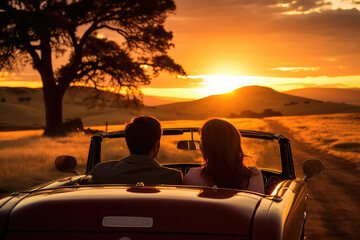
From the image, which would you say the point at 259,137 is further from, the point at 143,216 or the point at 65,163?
the point at 143,216

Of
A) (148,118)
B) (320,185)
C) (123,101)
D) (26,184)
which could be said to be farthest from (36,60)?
(148,118)

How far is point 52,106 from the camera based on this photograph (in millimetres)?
27672

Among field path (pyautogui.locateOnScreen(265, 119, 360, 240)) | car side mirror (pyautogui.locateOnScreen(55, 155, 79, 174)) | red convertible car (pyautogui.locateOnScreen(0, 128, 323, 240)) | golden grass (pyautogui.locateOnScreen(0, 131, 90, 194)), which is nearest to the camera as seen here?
red convertible car (pyautogui.locateOnScreen(0, 128, 323, 240))

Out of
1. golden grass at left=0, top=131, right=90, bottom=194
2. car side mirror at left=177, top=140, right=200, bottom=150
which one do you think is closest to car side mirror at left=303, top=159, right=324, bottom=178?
car side mirror at left=177, top=140, right=200, bottom=150

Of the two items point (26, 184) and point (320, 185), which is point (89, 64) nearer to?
point (26, 184)

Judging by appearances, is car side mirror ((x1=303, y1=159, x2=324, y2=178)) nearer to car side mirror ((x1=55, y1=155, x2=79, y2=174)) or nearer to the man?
the man

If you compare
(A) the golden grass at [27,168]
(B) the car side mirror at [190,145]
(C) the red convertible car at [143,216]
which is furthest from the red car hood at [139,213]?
(A) the golden grass at [27,168]

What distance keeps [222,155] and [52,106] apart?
2519cm

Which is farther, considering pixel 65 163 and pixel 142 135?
pixel 65 163

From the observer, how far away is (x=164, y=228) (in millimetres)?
2350

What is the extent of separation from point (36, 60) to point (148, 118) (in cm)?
2522

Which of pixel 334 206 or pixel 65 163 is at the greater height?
pixel 65 163

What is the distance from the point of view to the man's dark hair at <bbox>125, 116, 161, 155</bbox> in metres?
3.43

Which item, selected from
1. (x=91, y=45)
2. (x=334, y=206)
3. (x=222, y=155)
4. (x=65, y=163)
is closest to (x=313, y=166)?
(x=222, y=155)
